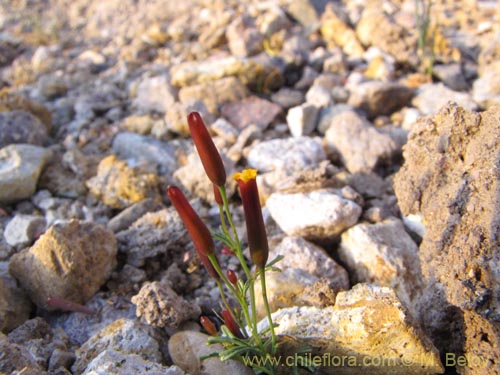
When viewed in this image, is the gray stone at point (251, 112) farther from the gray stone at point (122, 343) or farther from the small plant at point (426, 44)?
the gray stone at point (122, 343)

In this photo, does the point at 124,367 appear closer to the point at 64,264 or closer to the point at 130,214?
the point at 64,264

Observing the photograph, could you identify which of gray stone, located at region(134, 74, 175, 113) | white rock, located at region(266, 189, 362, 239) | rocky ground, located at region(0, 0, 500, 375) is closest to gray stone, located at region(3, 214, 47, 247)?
rocky ground, located at region(0, 0, 500, 375)

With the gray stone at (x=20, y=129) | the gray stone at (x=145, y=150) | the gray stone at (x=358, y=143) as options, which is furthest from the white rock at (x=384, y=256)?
the gray stone at (x=20, y=129)

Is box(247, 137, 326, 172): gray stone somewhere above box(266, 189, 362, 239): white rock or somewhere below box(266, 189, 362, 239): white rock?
above

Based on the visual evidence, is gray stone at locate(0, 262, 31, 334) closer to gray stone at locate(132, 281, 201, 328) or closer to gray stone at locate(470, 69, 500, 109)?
gray stone at locate(132, 281, 201, 328)

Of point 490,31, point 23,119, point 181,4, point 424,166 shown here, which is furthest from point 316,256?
point 181,4

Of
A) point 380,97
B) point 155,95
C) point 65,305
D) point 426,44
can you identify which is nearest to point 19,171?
point 65,305
